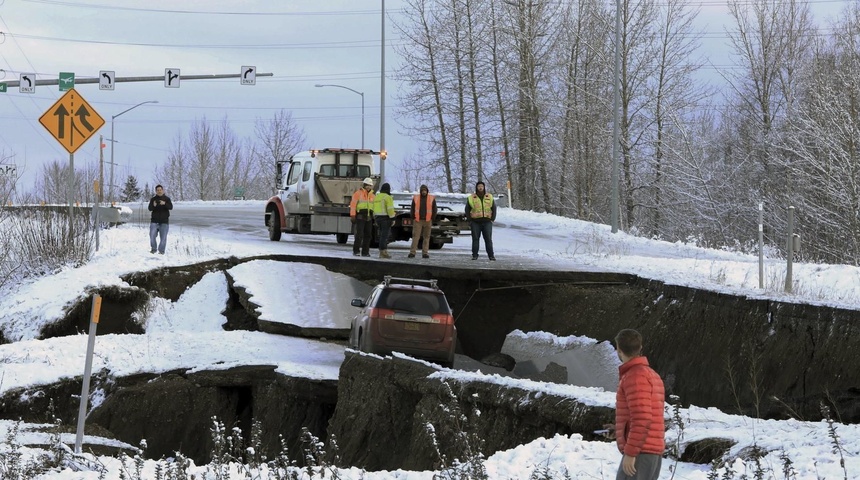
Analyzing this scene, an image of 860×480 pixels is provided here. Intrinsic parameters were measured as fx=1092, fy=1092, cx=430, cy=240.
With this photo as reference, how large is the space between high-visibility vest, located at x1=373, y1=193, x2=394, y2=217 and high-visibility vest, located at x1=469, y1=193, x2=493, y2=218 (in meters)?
1.91

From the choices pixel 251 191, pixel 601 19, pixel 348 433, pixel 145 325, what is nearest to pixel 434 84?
pixel 601 19

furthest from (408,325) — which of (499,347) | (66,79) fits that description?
(66,79)

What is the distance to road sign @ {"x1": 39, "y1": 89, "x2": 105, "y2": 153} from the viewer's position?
19.5 metres

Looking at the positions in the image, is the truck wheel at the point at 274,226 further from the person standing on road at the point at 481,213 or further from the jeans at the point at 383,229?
the person standing on road at the point at 481,213

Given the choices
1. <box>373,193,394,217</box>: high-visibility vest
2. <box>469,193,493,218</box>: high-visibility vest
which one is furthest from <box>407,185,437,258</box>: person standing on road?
<box>469,193,493,218</box>: high-visibility vest

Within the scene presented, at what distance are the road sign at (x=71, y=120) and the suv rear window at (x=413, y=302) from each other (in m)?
6.84

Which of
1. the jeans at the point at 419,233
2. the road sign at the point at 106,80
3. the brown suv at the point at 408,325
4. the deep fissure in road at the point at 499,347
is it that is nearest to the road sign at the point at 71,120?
the deep fissure in road at the point at 499,347

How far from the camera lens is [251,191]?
3971 inches

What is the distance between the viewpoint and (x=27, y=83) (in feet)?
120

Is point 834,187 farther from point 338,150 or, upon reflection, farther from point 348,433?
point 348,433

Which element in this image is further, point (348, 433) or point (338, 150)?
point (338, 150)

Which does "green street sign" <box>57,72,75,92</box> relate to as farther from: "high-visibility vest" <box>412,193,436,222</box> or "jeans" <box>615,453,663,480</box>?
"jeans" <box>615,453,663,480</box>

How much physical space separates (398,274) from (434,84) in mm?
30956

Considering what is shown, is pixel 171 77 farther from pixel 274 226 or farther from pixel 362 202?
pixel 362 202
